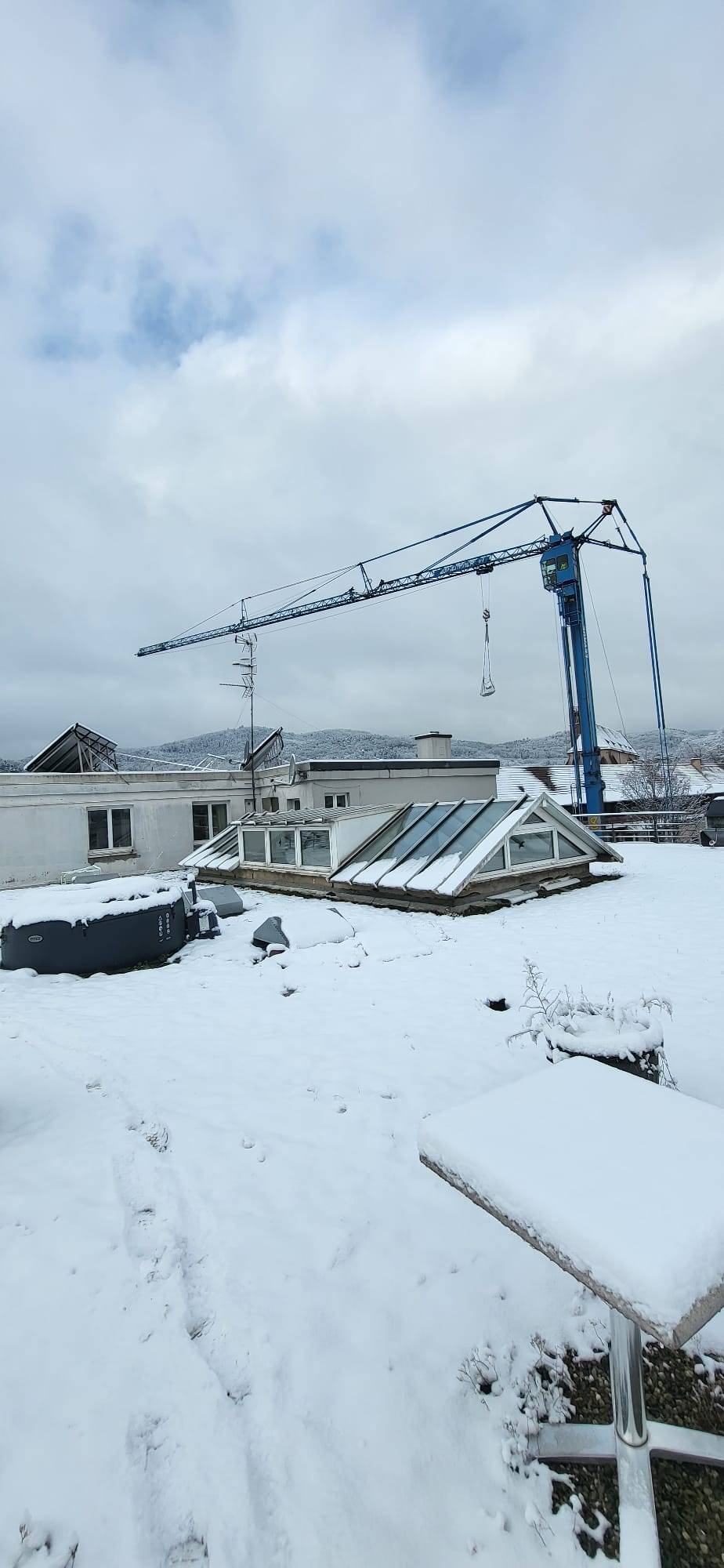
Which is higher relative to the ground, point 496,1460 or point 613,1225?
point 613,1225

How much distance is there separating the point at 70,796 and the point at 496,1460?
1858 cm

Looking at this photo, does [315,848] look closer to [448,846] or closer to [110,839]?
[448,846]

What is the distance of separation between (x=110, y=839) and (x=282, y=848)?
6.90 m

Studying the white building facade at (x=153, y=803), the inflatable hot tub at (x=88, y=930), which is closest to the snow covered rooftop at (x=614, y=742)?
the white building facade at (x=153, y=803)

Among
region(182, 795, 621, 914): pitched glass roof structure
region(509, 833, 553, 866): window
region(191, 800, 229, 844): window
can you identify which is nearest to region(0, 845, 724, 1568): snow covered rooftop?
region(182, 795, 621, 914): pitched glass roof structure

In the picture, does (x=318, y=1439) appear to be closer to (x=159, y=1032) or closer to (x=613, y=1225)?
(x=613, y=1225)

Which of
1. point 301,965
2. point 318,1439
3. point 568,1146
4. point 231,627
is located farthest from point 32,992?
point 231,627

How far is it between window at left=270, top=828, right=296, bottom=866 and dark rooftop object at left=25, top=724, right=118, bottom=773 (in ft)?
26.1

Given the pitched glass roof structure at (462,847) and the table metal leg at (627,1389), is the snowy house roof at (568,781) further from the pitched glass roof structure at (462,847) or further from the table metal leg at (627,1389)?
the table metal leg at (627,1389)

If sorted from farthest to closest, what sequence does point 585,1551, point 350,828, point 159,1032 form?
point 350,828 < point 159,1032 < point 585,1551

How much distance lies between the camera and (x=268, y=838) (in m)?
15.5

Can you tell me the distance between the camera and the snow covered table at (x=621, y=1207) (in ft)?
5.37

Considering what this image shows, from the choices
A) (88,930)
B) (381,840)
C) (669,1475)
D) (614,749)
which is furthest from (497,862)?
(614,749)

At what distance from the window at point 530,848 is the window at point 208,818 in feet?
38.4
